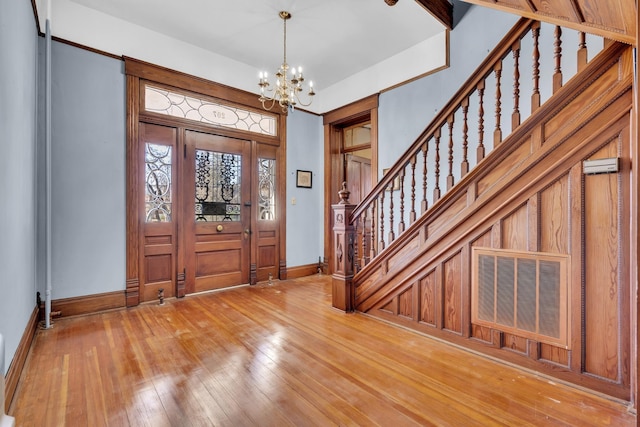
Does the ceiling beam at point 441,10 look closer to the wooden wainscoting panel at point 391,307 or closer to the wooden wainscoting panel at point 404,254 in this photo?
the wooden wainscoting panel at point 404,254

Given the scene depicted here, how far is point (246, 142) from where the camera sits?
4.49 m

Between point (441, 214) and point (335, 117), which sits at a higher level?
point (335, 117)

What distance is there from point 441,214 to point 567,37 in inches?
83.3

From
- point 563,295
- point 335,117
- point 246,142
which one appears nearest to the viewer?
point 563,295

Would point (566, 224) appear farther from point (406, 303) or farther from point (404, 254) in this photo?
point (406, 303)

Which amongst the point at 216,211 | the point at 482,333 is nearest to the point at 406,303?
the point at 482,333

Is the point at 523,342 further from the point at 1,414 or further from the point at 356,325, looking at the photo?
the point at 1,414

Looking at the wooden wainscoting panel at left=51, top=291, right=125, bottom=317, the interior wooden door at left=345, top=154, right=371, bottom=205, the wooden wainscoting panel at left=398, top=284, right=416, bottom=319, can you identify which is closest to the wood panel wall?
the wooden wainscoting panel at left=398, top=284, right=416, bottom=319

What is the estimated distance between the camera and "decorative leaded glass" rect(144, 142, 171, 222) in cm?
364

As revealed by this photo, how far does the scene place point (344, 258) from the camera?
330 cm

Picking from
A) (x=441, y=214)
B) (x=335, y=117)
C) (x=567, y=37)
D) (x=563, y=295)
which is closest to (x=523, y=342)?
(x=563, y=295)

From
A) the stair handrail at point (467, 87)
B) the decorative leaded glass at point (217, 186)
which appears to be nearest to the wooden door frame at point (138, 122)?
the decorative leaded glass at point (217, 186)

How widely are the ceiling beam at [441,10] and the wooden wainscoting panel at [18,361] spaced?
176 inches

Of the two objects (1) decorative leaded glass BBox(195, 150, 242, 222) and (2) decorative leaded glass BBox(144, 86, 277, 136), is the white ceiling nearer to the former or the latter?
(2) decorative leaded glass BBox(144, 86, 277, 136)
